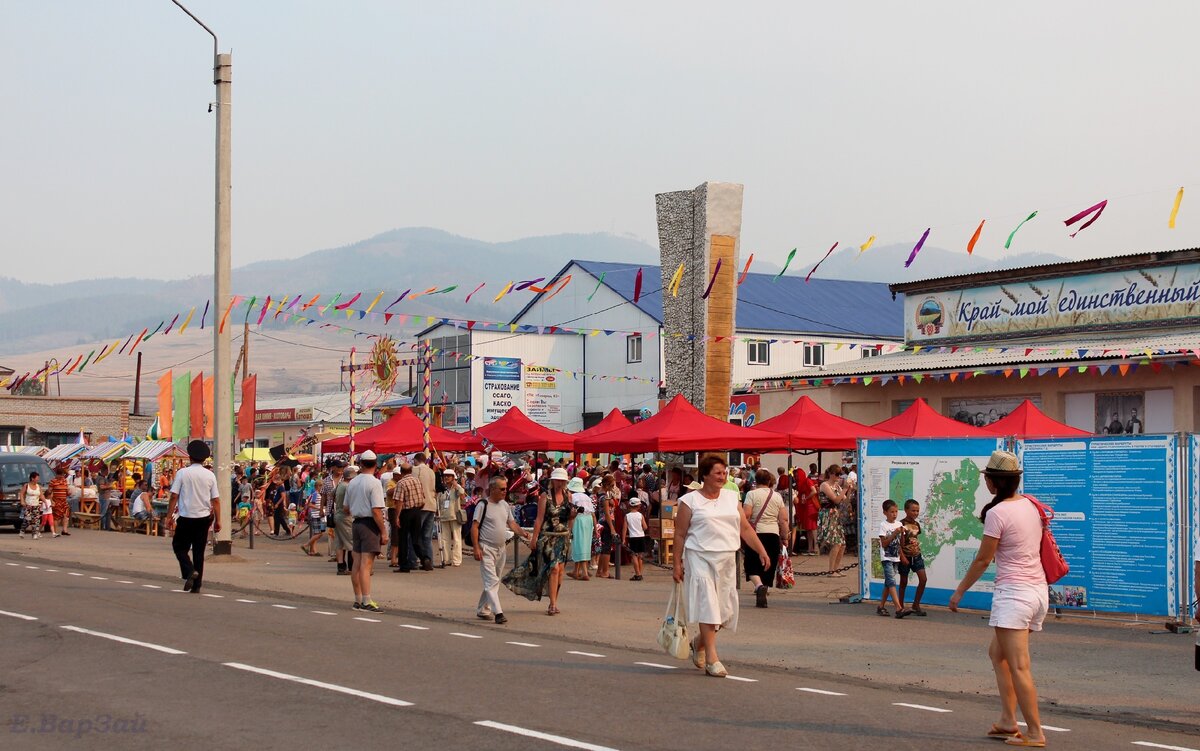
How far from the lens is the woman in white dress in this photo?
10.8 m

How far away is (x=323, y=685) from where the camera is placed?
1012 cm

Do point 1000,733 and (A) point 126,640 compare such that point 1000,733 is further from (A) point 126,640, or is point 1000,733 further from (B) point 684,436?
(B) point 684,436

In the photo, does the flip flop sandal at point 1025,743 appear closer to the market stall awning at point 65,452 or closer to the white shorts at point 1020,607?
the white shorts at point 1020,607

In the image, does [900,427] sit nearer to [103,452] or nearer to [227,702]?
[227,702]

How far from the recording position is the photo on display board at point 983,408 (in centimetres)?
3275

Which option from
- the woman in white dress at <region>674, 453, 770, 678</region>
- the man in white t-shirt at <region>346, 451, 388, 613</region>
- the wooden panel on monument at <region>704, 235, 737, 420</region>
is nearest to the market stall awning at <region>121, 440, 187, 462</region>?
the wooden panel on monument at <region>704, 235, 737, 420</region>

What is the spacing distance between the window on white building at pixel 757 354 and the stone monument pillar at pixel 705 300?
34.5 metres

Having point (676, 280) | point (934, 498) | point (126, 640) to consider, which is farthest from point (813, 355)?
point (126, 640)

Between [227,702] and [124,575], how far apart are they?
40.6 feet

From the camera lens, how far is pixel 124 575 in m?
20.9

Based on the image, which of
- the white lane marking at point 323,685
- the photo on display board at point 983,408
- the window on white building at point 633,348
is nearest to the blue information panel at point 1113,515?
the white lane marking at point 323,685

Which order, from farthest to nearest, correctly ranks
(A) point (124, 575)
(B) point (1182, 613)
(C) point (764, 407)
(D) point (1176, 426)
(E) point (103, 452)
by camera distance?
(E) point (103, 452) < (C) point (764, 407) < (D) point (1176, 426) < (A) point (124, 575) < (B) point (1182, 613)

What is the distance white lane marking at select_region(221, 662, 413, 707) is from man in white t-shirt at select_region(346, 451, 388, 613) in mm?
4822

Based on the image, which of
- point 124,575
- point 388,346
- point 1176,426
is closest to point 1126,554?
point 124,575
